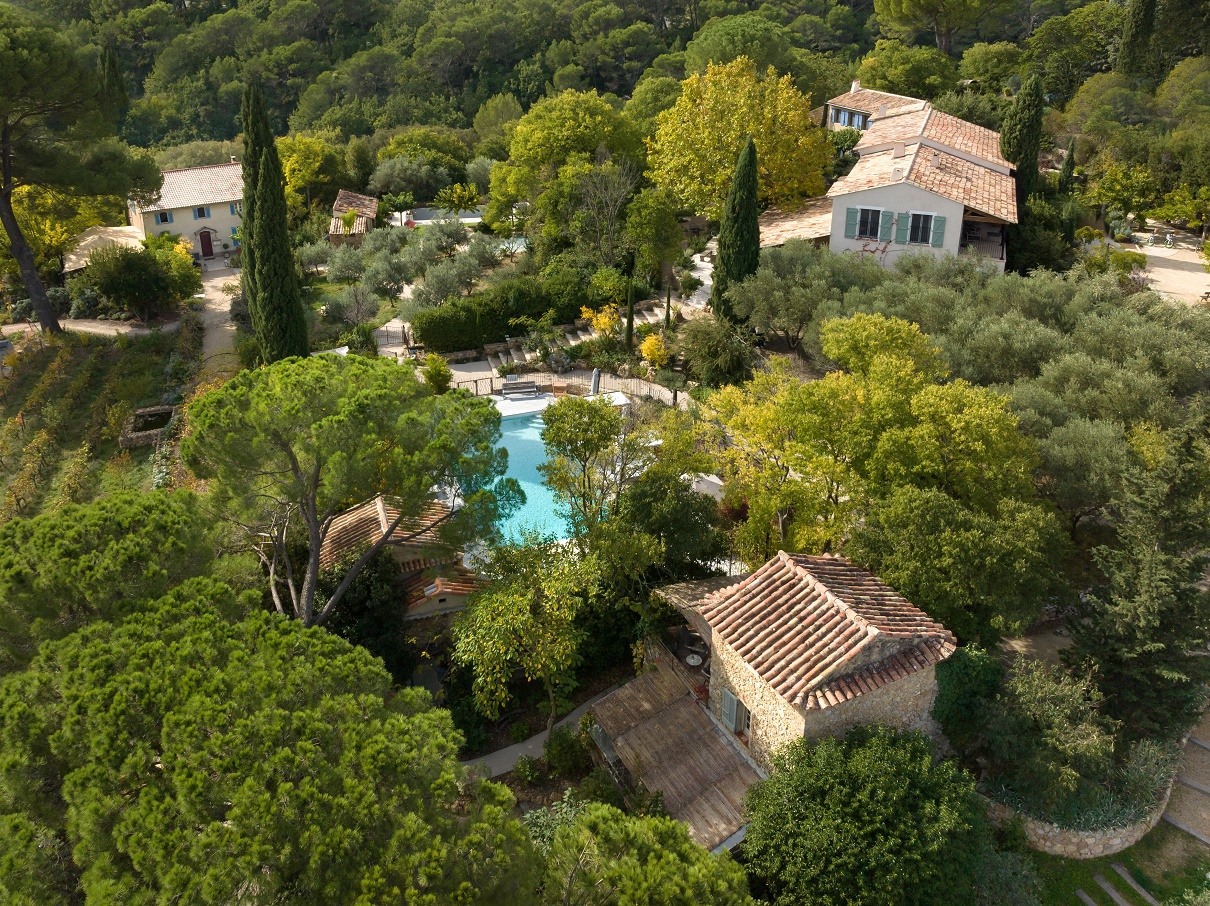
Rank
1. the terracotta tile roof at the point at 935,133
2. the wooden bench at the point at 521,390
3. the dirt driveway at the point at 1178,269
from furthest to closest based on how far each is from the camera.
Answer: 1. the terracotta tile roof at the point at 935,133
2. the dirt driveway at the point at 1178,269
3. the wooden bench at the point at 521,390

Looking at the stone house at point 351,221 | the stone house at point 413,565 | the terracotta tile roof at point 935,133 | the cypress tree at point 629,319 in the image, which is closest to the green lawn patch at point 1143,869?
the stone house at point 413,565

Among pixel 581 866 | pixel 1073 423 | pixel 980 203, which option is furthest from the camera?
pixel 980 203

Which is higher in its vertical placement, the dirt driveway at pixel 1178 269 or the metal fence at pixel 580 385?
the dirt driveway at pixel 1178 269

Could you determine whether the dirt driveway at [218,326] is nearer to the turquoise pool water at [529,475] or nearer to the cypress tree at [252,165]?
the cypress tree at [252,165]

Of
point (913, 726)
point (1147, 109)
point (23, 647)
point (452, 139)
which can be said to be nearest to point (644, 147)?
point (452, 139)

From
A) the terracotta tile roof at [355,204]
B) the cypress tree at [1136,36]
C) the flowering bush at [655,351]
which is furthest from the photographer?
the cypress tree at [1136,36]

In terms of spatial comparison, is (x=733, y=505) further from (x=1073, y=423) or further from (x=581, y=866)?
(x=581, y=866)

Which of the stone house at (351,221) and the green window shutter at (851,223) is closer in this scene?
the green window shutter at (851,223)
